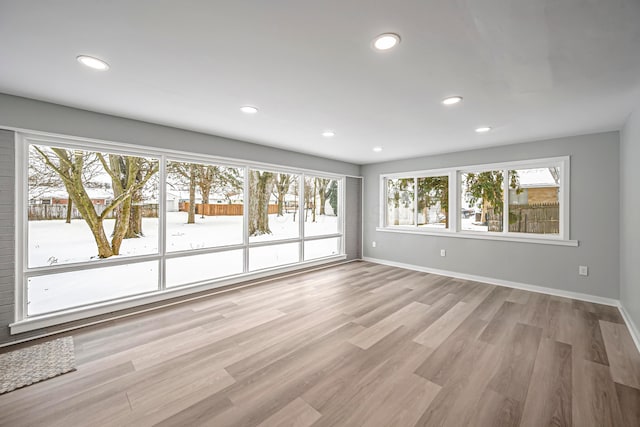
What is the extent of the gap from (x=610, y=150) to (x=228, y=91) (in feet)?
15.9

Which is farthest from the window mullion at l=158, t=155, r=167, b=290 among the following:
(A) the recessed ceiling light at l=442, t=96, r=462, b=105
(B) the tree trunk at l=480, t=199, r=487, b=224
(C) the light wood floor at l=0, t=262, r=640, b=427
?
(B) the tree trunk at l=480, t=199, r=487, b=224

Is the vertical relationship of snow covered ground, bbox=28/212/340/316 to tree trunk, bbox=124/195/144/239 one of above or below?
below

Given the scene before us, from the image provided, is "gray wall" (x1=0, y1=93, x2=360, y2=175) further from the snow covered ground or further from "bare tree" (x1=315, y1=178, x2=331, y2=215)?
"bare tree" (x1=315, y1=178, x2=331, y2=215)

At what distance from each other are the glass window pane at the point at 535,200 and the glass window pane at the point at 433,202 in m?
1.05

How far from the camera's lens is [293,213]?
5312 millimetres

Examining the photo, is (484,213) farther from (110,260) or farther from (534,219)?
(110,260)

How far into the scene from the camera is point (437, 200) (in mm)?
5367

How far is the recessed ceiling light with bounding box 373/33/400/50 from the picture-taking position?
1652 millimetres

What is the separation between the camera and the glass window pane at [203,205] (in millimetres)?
3723

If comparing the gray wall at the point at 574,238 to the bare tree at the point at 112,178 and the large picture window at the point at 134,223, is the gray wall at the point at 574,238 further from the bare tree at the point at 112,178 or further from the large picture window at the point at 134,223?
the bare tree at the point at 112,178

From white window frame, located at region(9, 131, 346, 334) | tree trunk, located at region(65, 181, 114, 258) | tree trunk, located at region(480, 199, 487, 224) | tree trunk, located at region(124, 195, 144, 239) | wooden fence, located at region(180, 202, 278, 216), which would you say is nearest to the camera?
white window frame, located at region(9, 131, 346, 334)

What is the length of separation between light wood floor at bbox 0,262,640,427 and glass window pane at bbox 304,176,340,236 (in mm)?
2292


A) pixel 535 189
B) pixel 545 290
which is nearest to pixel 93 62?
pixel 535 189

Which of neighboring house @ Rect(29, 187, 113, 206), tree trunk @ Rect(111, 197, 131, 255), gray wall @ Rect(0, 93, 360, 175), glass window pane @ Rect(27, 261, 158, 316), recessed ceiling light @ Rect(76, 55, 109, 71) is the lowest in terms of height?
glass window pane @ Rect(27, 261, 158, 316)
